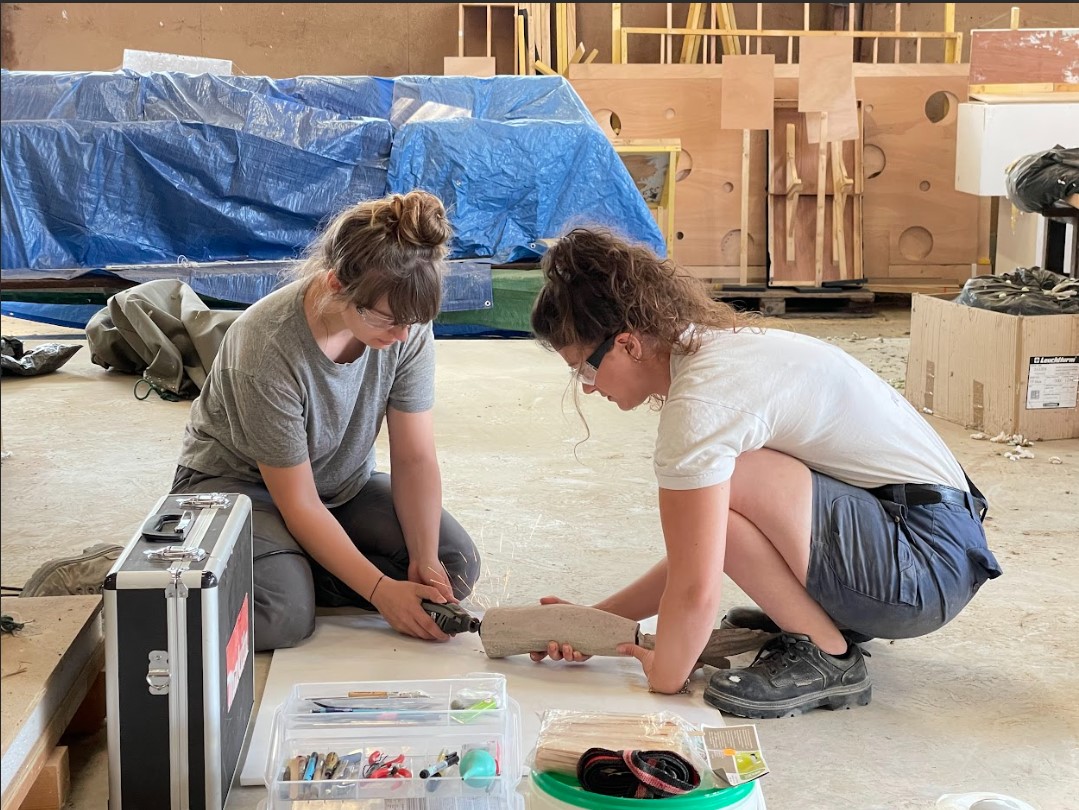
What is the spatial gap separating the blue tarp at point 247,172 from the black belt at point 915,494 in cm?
381

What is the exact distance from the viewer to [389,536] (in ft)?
7.61

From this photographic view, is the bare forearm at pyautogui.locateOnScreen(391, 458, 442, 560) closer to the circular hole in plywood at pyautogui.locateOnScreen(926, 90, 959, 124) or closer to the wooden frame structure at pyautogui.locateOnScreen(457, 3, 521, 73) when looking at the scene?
the circular hole in plywood at pyautogui.locateOnScreen(926, 90, 959, 124)

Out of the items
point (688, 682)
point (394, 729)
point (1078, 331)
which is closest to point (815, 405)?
point (688, 682)

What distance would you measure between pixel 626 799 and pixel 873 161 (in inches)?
220

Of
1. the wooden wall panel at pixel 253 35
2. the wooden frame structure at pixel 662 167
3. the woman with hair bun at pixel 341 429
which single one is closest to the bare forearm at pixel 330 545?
the woman with hair bun at pixel 341 429

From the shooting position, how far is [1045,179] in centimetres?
426

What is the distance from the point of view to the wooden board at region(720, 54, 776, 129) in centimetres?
603

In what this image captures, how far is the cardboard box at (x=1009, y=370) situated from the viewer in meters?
3.78

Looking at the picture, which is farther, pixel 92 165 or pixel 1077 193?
pixel 92 165

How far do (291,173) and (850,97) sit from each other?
9.30 feet

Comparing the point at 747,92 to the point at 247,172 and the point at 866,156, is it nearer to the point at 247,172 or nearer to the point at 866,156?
the point at 866,156

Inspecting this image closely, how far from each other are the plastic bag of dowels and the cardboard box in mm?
2527

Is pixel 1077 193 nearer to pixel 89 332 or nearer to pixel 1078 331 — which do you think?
pixel 1078 331

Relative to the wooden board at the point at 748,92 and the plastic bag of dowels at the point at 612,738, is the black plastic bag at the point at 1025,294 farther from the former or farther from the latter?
the plastic bag of dowels at the point at 612,738
